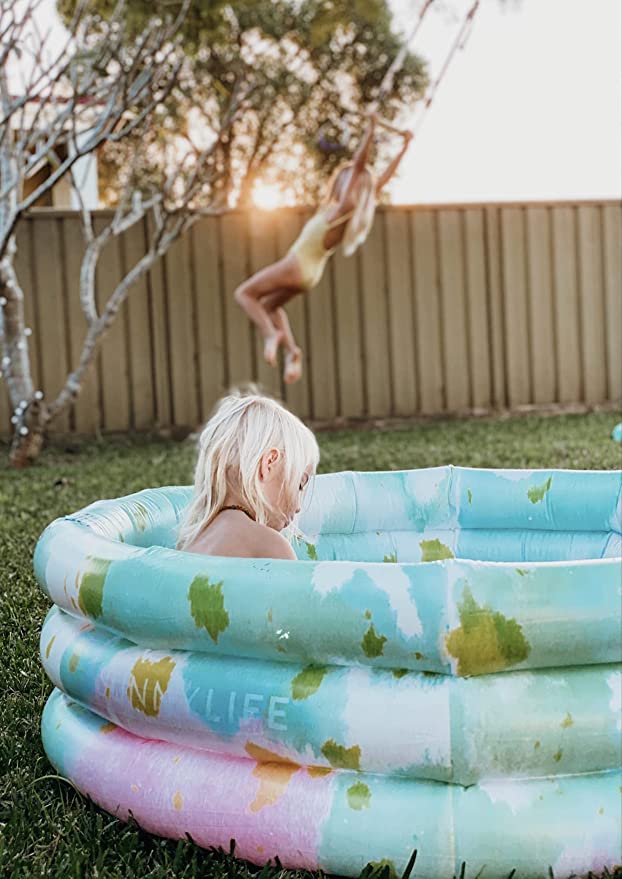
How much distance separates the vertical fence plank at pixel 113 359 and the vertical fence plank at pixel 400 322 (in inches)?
76.7

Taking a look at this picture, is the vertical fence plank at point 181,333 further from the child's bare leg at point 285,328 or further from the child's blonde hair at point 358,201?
the child's blonde hair at point 358,201

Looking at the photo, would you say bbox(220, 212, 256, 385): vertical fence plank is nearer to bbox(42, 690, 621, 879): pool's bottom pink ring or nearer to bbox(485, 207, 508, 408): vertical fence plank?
bbox(485, 207, 508, 408): vertical fence plank

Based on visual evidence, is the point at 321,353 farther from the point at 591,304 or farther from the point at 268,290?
the point at 591,304

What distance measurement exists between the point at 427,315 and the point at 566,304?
1.14 meters

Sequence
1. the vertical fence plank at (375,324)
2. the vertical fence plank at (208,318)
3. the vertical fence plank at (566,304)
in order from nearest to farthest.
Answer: the vertical fence plank at (208,318)
the vertical fence plank at (375,324)
the vertical fence plank at (566,304)

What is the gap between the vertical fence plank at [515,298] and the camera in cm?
843

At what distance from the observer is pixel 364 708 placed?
151cm

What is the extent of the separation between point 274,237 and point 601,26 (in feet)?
10.2

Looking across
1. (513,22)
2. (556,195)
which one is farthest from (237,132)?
(556,195)

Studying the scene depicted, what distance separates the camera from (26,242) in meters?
7.63

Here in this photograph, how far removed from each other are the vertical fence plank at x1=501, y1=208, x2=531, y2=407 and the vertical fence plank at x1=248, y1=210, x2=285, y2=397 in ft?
5.85

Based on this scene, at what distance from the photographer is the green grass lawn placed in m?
1.61

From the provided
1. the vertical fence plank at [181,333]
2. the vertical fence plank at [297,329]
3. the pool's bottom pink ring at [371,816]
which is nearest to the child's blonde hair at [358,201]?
the vertical fence plank at [297,329]

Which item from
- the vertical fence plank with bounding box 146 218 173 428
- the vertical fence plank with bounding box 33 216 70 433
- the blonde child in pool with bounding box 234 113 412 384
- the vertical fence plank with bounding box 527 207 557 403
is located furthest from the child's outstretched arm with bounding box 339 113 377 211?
the vertical fence plank with bounding box 527 207 557 403
